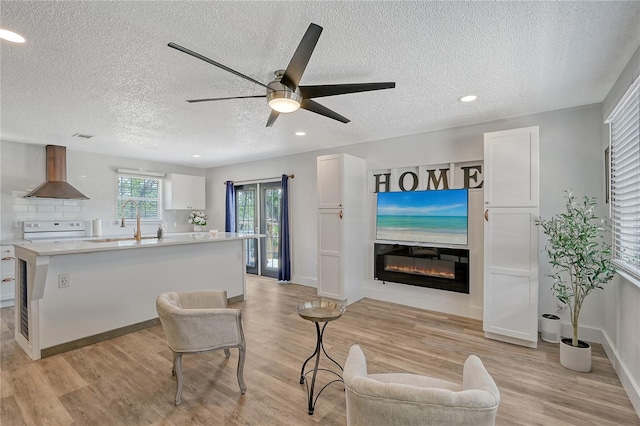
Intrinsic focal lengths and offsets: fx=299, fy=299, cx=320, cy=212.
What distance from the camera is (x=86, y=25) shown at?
6.20ft

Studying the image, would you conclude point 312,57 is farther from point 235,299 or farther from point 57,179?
point 57,179

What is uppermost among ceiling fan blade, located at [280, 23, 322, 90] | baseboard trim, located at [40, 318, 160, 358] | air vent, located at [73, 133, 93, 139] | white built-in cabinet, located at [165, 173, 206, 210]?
air vent, located at [73, 133, 93, 139]

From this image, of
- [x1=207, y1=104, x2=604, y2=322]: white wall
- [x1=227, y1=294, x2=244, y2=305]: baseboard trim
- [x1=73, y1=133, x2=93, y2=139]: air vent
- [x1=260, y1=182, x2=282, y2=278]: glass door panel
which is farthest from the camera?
[x1=260, y1=182, x2=282, y2=278]: glass door panel

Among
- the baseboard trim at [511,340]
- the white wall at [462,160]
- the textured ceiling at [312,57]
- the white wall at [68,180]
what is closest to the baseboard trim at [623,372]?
the white wall at [462,160]

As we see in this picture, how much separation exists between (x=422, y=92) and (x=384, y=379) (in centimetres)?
257

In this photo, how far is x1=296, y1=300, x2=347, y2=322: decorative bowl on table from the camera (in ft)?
7.39

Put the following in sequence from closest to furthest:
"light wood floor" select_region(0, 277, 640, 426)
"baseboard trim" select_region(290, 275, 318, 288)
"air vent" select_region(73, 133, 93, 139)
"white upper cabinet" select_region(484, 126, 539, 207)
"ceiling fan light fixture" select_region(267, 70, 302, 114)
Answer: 1. "light wood floor" select_region(0, 277, 640, 426)
2. "ceiling fan light fixture" select_region(267, 70, 302, 114)
3. "white upper cabinet" select_region(484, 126, 539, 207)
4. "air vent" select_region(73, 133, 93, 139)
5. "baseboard trim" select_region(290, 275, 318, 288)

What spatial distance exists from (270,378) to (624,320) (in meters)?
3.02

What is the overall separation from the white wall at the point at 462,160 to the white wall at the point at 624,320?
22cm

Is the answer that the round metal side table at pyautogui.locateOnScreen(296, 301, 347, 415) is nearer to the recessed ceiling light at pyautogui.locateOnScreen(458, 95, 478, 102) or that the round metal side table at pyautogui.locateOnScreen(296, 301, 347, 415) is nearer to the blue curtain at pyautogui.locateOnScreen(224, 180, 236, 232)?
the recessed ceiling light at pyautogui.locateOnScreen(458, 95, 478, 102)

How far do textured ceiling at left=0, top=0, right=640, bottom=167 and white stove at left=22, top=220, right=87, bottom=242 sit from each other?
6.22 feet

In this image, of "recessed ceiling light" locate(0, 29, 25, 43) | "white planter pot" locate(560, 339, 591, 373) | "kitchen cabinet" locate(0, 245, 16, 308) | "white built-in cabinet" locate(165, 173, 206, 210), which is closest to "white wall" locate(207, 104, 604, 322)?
"white planter pot" locate(560, 339, 591, 373)

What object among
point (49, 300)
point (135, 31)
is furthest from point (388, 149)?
point (49, 300)

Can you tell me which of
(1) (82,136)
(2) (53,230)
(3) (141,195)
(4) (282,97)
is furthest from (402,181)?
(2) (53,230)
